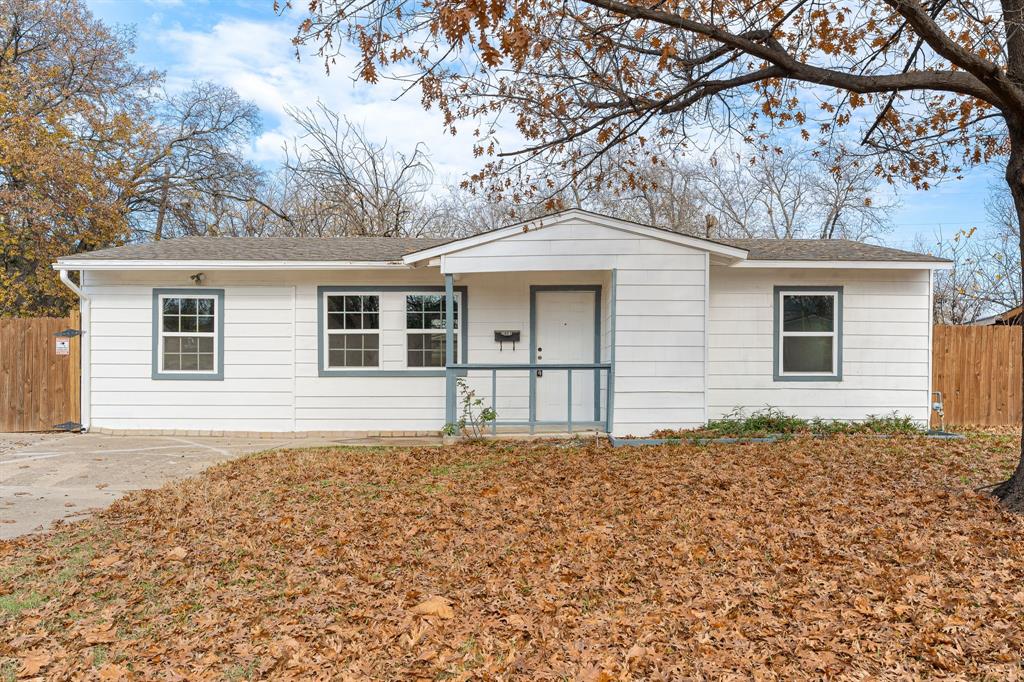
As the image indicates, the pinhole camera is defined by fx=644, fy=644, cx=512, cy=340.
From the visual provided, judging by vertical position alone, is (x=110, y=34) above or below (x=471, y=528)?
above

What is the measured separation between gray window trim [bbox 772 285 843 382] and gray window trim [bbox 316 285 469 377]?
191 inches

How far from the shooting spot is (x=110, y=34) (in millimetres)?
18984

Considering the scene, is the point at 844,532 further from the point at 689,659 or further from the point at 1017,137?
the point at 1017,137

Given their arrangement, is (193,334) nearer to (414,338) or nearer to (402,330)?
(402,330)

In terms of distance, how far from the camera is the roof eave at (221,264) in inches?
388

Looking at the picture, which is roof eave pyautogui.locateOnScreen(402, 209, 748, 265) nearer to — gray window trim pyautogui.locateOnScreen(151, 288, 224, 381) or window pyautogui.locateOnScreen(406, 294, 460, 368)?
window pyautogui.locateOnScreen(406, 294, 460, 368)

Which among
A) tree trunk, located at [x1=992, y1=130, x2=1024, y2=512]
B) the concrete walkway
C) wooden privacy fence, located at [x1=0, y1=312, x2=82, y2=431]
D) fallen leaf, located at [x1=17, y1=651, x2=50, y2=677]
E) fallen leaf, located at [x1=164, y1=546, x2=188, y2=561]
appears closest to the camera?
fallen leaf, located at [x1=17, y1=651, x2=50, y2=677]

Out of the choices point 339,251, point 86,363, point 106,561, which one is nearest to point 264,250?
point 339,251

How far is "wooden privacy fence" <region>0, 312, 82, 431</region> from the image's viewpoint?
10617 millimetres

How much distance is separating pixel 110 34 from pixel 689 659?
2293cm

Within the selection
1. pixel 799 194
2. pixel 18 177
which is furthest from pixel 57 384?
pixel 799 194

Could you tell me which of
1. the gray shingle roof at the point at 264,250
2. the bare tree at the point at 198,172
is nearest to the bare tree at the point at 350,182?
the bare tree at the point at 198,172

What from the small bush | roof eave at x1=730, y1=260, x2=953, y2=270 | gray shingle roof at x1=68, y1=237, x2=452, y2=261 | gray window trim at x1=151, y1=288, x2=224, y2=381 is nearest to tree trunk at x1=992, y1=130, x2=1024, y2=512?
the small bush

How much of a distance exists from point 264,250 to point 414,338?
9.57ft
